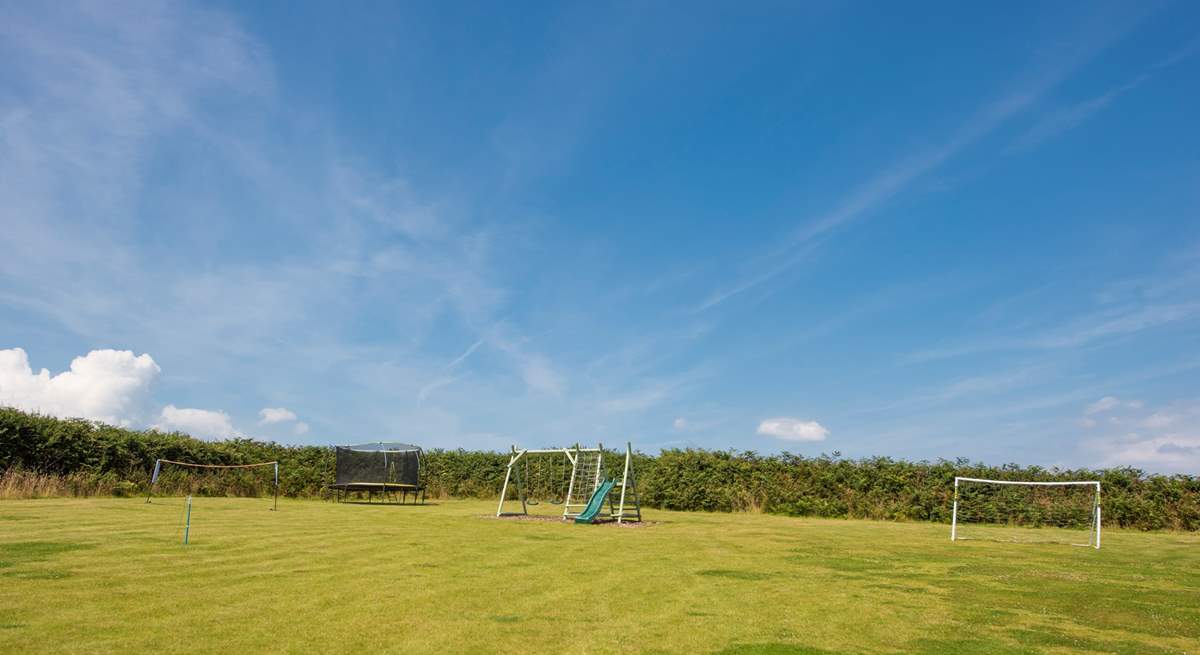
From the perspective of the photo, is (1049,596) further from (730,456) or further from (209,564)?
(730,456)

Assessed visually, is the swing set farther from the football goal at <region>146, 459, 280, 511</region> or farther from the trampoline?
the football goal at <region>146, 459, 280, 511</region>

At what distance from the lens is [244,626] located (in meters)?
6.28

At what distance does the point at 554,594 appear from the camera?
8.09m

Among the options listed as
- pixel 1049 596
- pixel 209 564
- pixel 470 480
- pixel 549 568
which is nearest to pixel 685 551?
pixel 549 568

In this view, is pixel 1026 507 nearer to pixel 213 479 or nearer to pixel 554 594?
pixel 554 594

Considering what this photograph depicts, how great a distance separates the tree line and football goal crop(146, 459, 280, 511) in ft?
0.17

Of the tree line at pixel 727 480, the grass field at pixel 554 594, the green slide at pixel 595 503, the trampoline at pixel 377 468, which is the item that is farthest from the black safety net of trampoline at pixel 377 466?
the grass field at pixel 554 594

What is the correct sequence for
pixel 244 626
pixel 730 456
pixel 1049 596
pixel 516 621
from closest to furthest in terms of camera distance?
pixel 244 626, pixel 516 621, pixel 1049 596, pixel 730 456

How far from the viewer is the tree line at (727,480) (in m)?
21.7

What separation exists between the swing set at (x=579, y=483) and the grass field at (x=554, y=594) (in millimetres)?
4122

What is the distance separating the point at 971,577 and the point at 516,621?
6.75 metres

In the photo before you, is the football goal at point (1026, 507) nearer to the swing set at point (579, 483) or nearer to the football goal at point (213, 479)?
the swing set at point (579, 483)

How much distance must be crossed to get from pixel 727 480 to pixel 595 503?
28.0ft

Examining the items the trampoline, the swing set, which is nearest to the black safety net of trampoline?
the trampoline
